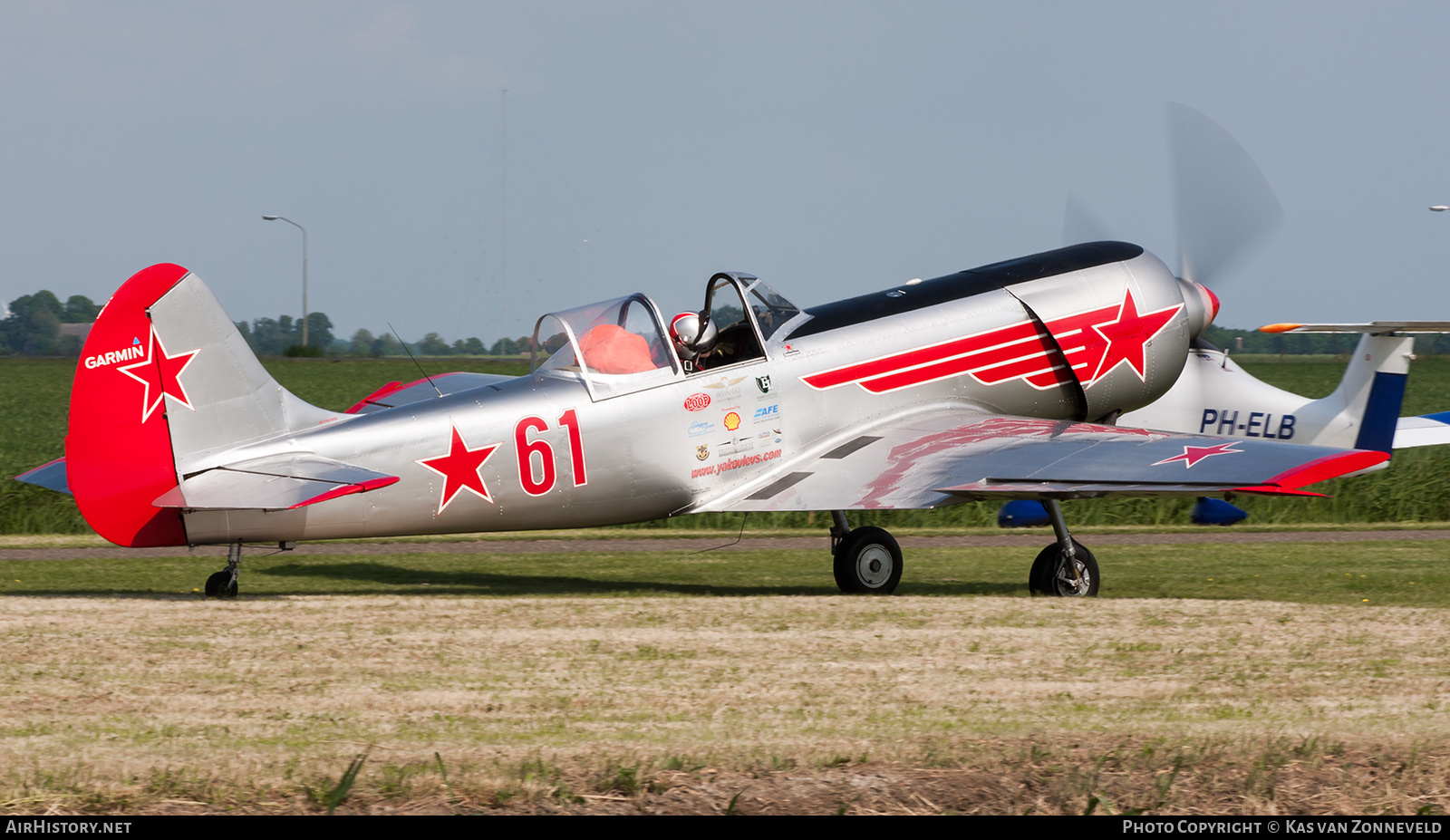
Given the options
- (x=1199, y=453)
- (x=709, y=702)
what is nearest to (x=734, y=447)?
(x=1199, y=453)

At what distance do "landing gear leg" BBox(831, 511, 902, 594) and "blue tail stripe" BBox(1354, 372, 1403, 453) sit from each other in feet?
29.7

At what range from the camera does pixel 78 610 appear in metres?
8.37

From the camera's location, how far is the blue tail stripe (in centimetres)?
1688

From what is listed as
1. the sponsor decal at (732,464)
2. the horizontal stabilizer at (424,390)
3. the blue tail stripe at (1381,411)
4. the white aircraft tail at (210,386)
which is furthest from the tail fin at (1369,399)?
the white aircraft tail at (210,386)

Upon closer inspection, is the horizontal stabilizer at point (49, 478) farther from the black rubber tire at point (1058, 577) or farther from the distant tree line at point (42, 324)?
the distant tree line at point (42, 324)

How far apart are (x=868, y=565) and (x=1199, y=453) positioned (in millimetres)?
2644

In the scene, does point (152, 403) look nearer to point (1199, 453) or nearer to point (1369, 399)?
point (1199, 453)

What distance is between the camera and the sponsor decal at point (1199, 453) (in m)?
9.27

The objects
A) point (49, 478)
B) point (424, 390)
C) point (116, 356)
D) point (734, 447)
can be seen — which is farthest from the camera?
point (424, 390)

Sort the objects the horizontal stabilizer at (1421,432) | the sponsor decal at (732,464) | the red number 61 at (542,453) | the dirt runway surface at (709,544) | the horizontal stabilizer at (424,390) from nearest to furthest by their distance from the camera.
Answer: the red number 61 at (542,453) < the sponsor decal at (732,464) < the horizontal stabilizer at (424,390) < the dirt runway surface at (709,544) < the horizontal stabilizer at (1421,432)

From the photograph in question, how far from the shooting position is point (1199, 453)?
30.9 ft

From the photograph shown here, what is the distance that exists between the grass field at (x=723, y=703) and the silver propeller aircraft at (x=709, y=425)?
0.70 metres

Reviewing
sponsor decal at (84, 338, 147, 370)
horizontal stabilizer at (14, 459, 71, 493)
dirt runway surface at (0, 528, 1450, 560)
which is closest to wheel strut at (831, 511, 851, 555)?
dirt runway surface at (0, 528, 1450, 560)

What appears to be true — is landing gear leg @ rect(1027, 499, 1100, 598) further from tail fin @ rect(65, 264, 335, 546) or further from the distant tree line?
the distant tree line
